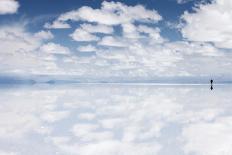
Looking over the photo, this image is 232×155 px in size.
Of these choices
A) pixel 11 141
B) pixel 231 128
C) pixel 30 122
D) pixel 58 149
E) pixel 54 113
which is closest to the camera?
pixel 58 149

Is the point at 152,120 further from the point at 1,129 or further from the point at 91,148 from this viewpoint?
the point at 1,129

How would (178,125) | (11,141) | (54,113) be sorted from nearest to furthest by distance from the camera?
(11,141)
(178,125)
(54,113)

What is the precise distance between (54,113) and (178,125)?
18.6 metres

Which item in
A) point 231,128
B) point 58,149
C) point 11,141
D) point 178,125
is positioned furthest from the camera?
point 178,125

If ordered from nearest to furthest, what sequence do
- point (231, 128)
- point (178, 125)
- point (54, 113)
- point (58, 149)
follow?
point (58, 149) < point (231, 128) < point (178, 125) < point (54, 113)

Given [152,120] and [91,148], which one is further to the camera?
[152,120]

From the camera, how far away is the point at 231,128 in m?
38.9

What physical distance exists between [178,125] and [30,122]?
58.6ft

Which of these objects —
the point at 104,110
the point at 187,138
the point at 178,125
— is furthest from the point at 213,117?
the point at 104,110

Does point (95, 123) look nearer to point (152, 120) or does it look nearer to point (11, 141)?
point (152, 120)

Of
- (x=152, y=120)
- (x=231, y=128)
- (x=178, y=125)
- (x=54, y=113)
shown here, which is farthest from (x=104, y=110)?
(x=231, y=128)

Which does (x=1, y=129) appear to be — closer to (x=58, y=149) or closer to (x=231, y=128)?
(x=58, y=149)

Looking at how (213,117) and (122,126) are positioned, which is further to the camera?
(213,117)

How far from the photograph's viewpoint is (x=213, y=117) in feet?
152
